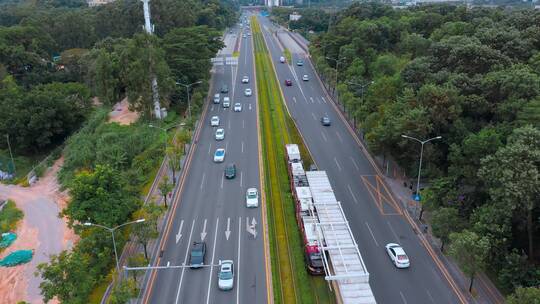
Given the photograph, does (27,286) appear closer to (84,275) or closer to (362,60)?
(84,275)

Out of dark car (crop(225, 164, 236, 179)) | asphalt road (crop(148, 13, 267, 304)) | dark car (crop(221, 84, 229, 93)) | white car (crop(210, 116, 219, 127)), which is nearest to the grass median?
asphalt road (crop(148, 13, 267, 304))

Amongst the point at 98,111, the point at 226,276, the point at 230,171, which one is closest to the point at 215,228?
the point at 226,276

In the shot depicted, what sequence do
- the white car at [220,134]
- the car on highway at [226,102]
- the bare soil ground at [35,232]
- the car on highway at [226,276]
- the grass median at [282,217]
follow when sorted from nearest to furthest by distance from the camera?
the grass median at [282,217] < the car on highway at [226,276] < the bare soil ground at [35,232] < the white car at [220,134] < the car on highway at [226,102]

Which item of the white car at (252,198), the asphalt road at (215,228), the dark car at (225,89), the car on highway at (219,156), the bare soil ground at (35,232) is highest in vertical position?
the dark car at (225,89)

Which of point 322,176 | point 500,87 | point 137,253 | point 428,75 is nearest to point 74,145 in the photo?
point 137,253

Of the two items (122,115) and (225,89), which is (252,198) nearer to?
(122,115)

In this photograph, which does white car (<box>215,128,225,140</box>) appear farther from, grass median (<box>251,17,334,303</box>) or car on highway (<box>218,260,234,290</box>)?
car on highway (<box>218,260,234,290</box>)

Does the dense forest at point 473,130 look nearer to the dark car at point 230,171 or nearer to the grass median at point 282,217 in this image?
the grass median at point 282,217

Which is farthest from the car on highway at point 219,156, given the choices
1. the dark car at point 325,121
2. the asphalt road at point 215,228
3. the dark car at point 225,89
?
the dark car at point 225,89
